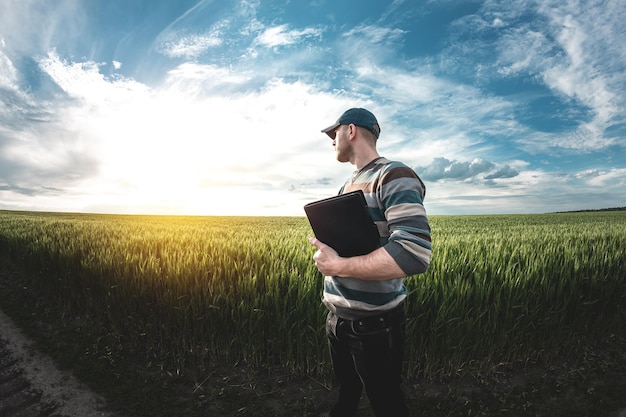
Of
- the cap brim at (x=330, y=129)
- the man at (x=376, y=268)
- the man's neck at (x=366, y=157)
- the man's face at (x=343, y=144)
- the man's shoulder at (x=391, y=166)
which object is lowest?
the man at (x=376, y=268)

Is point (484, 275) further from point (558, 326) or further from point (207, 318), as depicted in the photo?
point (207, 318)

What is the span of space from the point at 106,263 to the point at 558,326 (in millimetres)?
5323

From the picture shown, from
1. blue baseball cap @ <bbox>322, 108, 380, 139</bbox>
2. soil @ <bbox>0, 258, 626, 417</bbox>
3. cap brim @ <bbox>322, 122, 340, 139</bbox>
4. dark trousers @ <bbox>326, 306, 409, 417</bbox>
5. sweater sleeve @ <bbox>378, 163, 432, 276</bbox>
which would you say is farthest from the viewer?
soil @ <bbox>0, 258, 626, 417</bbox>

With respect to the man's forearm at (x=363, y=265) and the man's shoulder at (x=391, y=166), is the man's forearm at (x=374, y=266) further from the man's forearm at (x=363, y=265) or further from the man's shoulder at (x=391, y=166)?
the man's shoulder at (x=391, y=166)

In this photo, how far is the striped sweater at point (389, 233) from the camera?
1.58 m

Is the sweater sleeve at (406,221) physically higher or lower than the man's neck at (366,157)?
lower

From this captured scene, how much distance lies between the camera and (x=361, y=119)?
6.34 ft

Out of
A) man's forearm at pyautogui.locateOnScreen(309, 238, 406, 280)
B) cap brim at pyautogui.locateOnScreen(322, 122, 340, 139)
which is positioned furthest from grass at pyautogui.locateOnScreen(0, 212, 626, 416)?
cap brim at pyautogui.locateOnScreen(322, 122, 340, 139)

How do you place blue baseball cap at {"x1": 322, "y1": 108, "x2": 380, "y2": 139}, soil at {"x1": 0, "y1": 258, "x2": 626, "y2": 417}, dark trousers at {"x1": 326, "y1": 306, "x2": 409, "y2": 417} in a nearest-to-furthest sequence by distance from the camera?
dark trousers at {"x1": 326, "y1": 306, "x2": 409, "y2": 417}
blue baseball cap at {"x1": 322, "y1": 108, "x2": 380, "y2": 139}
soil at {"x1": 0, "y1": 258, "x2": 626, "y2": 417}

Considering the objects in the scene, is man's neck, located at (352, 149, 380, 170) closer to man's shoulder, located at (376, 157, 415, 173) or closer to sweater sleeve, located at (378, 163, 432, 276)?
man's shoulder, located at (376, 157, 415, 173)

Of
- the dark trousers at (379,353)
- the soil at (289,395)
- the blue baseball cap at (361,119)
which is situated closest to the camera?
the dark trousers at (379,353)

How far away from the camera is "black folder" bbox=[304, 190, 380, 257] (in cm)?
167

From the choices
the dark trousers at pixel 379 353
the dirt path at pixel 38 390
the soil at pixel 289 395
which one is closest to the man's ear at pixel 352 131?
the dark trousers at pixel 379 353

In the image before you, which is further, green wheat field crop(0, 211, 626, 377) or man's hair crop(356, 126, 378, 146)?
green wheat field crop(0, 211, 626, 377)
